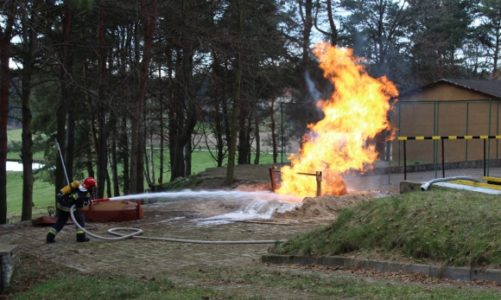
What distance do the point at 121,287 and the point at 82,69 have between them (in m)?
19.0

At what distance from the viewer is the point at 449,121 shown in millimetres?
27297

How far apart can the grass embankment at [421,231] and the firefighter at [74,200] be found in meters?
4.38

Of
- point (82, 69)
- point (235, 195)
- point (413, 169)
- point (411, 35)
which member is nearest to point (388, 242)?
point (235, 195)

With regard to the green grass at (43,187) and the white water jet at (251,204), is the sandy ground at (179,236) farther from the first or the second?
the green grass at (43,187)

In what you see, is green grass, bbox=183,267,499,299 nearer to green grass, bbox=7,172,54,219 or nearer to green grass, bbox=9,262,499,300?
green grass, bbox=9,262,499,300

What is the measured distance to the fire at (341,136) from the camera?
1681cm

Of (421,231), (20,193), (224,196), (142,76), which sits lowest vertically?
(20,193)

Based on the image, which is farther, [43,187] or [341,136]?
[43,187]

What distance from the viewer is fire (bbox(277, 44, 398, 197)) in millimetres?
16812

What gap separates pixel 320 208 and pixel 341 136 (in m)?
4.05

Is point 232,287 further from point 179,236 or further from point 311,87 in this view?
point 311,87

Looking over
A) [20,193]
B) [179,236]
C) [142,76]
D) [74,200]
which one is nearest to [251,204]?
[179,236]

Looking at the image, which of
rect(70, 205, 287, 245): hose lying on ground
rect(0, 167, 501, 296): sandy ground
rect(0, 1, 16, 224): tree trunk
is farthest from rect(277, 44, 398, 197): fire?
rect(0, 1, 16, 224): tree trunk

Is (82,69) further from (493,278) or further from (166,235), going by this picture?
(493,278)
